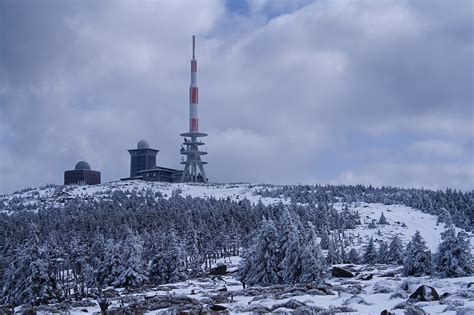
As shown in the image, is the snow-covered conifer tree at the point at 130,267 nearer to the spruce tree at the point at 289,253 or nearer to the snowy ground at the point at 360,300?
the snowy ground at the point at 360,300

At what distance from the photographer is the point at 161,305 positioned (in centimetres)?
4212

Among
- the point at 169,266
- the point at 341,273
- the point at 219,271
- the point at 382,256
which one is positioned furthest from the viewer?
the point at 382,256

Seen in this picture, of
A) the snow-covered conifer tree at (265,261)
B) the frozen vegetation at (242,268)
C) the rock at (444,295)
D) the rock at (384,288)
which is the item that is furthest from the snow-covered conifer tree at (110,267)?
the rock at (444,295)

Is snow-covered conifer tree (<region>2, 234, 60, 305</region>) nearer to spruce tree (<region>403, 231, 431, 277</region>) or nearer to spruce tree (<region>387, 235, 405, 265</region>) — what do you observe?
spruce tree (<region>403, 231, 431, 277</region>)

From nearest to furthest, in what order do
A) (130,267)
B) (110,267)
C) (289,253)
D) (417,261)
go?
1. (417,261)
2. (289,253)
3. (130,267)
4. (110,267)

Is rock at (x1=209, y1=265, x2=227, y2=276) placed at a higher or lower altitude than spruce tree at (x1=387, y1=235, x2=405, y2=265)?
lower

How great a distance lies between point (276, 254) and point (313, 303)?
2312 cm

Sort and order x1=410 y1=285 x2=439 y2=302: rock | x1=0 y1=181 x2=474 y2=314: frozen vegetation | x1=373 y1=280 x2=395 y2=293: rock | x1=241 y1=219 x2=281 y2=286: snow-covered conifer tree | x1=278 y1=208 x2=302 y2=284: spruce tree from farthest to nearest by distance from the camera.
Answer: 1. x1=241 y1=219 x2=281 y2=286: snow-covered conifer tree
2. x1=278 y1=208 x2=302 y2=284: spruce tree
3. x1=373 y1=280 x2=395 y2=293: rock
4. x1=0 y1=181 x2=474 y2=314: frozen vegetation
5. x1=410 y1=285 x2=439 y2=302: rock

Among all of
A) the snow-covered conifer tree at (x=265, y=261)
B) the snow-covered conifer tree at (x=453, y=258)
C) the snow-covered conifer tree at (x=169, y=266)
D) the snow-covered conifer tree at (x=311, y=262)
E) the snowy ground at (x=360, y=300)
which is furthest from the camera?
the snow-covered conifer tree at (x=169, y=266)

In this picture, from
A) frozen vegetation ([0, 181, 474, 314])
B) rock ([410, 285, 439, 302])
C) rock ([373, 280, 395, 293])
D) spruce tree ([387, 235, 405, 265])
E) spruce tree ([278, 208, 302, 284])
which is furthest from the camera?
spruce tree ([387, 235, 405, 265])

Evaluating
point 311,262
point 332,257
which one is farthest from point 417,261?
point 332,257

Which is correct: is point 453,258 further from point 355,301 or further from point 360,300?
point 355,301

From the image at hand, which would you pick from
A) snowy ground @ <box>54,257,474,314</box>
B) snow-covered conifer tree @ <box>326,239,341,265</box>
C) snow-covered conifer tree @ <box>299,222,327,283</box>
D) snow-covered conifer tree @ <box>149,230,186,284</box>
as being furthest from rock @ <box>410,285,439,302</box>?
snow-covered conifer tree @ <box>326,239,341,265</box>

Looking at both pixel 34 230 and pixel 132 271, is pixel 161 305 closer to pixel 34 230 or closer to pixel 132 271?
pixel 34 230
